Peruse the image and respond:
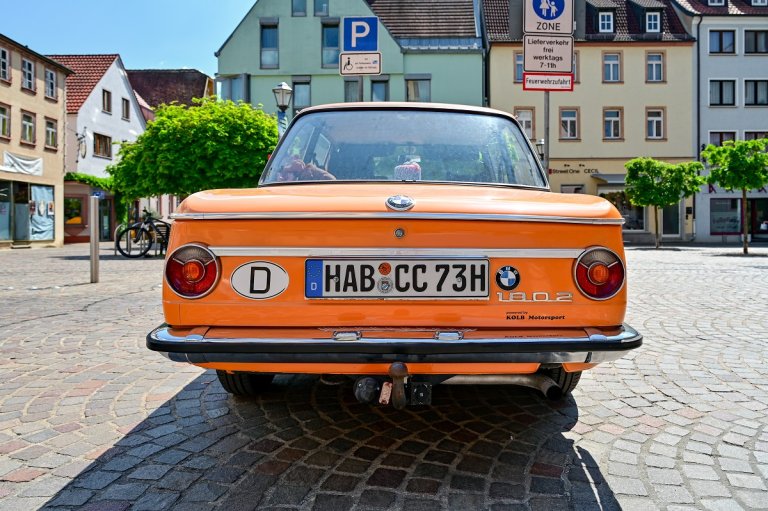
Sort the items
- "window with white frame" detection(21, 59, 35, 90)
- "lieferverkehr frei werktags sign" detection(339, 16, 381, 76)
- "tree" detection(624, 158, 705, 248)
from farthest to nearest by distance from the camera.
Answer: "window with white frame" detection(21, 59, 35, 90) → "tree" detection(624, 158, 705, 248) → "lieferverkehr frei werktags sign" detection(339, 16, 381, 76)

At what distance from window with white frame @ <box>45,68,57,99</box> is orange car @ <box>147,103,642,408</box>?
109 ft

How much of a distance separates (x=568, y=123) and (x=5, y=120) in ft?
90.6

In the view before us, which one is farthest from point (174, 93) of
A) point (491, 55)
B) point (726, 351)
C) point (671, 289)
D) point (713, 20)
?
point (726, 351)

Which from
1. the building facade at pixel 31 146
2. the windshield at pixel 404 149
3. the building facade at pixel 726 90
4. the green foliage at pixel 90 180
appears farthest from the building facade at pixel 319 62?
the windshield at pixel 404 149

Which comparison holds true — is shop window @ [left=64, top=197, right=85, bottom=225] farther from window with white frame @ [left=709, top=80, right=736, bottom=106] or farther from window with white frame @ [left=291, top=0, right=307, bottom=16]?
window with white frame @ [left=709, top=80, right=736, bottom=106]

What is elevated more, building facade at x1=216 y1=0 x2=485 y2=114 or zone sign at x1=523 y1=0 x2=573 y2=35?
building facade at x1=216 y1=0 x2=485 y2=114

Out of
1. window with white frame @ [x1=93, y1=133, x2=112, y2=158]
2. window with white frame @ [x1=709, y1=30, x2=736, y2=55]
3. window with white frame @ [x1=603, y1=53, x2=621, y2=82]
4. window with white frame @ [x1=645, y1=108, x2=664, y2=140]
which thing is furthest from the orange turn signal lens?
window with white frame @ [x1=93, y1=133, x2=112, y2=158]

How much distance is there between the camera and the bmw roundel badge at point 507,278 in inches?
102

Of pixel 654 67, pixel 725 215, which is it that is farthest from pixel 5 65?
pixel 725 215

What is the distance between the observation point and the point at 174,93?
174ft

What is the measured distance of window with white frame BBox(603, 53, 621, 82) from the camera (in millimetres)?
33344

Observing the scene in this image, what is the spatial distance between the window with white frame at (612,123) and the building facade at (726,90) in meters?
4.23

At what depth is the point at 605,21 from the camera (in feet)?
111

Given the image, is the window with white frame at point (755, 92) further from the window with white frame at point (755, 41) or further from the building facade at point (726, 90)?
the window with white frame at point (755, 41)
